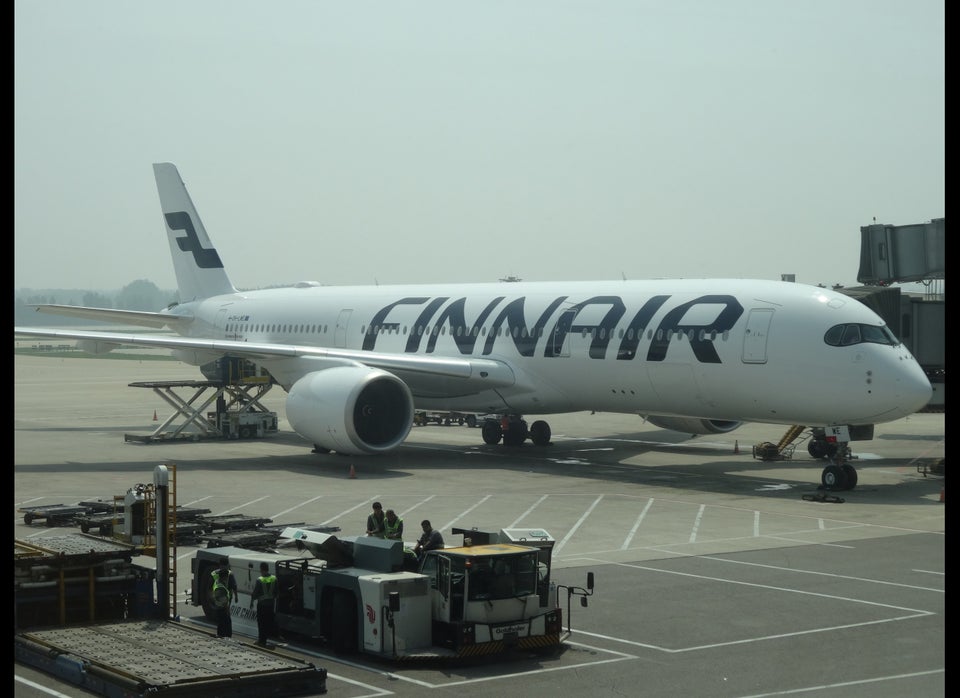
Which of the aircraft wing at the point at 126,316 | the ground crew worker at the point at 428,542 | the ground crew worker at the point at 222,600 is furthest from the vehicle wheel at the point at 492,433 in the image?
the ground crew worker at the point at 222,600

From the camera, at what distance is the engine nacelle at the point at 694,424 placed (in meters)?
37.0

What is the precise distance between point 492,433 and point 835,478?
14.3 metres

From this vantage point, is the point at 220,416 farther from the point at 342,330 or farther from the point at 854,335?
the point at 854,335

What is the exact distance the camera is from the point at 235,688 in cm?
1296

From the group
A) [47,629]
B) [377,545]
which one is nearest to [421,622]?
[377,545]

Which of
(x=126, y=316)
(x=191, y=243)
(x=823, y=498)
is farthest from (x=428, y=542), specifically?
(x=191, y=243)

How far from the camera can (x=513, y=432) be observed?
39625 millimetres

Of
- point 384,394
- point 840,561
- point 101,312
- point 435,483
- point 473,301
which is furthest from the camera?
point 101,312

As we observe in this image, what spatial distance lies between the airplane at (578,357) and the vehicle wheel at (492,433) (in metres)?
0.05

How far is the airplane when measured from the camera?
1131 inches

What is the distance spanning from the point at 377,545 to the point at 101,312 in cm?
2882

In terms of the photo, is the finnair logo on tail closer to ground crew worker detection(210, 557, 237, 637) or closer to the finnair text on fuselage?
the finnair text on fuselage

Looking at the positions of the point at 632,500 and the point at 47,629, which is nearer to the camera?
the point at 47,629

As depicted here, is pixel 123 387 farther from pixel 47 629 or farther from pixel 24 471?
pixel 47 629
